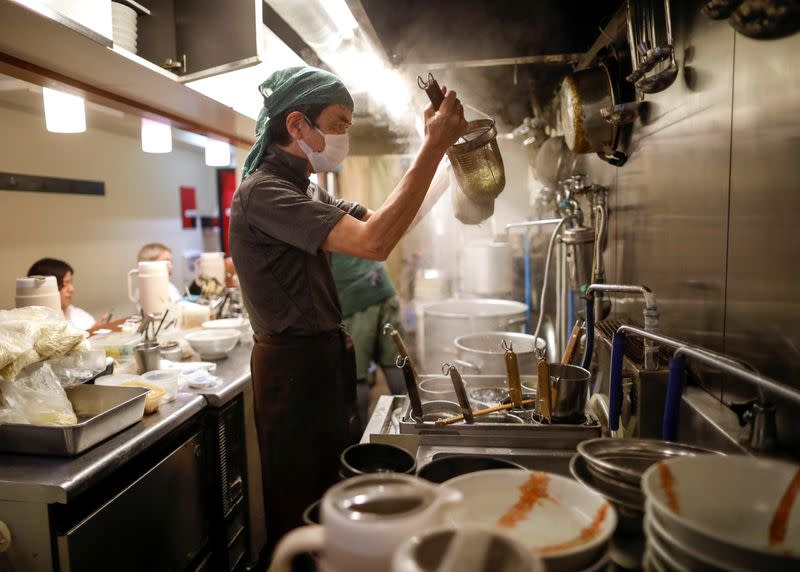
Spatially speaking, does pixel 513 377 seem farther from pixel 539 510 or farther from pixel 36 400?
pixel 36 400

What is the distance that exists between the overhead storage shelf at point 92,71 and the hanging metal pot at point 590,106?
1.67 metres

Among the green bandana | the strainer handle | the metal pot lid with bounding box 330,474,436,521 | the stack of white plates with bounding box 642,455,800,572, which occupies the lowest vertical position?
the stack of white plates with bounding box 642,455,800,572

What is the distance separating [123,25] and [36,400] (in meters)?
1.48

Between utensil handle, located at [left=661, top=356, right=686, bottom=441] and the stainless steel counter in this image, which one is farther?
the stainless steel counter

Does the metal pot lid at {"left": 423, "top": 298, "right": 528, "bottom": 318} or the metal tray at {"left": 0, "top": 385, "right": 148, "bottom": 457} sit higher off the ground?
the metal pot lid at {"left": 423, "top": 298, "right": 528, "bottom": 318}

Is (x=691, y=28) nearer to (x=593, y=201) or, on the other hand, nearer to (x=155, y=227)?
(x=593, y=201)

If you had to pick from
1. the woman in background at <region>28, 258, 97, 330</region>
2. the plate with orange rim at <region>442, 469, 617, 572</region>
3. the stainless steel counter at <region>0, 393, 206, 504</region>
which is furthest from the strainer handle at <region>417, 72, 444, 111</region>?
the woman in background at <region>28, 258, 97, 330</region>

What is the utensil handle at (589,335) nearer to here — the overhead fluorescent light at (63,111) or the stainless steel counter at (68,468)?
the stainless steel counter at (68,468)

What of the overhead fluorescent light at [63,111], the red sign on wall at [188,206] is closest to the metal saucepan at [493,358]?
the overhead fluorescent light at [63,111]

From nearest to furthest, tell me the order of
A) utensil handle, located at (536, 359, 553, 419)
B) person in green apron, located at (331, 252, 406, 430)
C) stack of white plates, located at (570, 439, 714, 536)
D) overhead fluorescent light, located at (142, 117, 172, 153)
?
stack of white plates, located at (570, 439, 714, 536) < utensil handle, located at (536, 359, 553, 419) < overhead fluorescent light, located at (142, 117, 172, 153) < person in green apron, located at (331, 252, 406, 430)

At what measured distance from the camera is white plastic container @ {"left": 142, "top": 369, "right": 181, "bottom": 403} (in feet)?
6.73

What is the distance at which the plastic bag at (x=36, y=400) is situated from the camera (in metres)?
1.55

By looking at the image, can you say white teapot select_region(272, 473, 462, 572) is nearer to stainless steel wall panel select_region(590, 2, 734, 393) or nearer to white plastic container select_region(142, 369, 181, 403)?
stainless steel wall panel select_region(590, 2, 734, 393)

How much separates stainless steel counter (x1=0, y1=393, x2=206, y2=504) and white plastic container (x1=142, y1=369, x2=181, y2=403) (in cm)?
20
